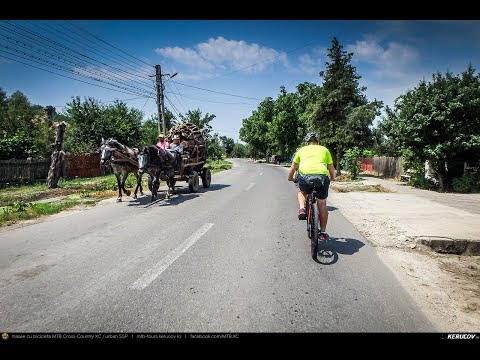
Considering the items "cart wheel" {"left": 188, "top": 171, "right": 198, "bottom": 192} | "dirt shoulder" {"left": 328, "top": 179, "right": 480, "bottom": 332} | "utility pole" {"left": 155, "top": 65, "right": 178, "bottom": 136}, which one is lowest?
"dirt shoulder" {"left": 328, "top": 179, "right": 480, "bottom": 332}

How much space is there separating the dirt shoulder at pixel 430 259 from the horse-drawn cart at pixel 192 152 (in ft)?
21.4

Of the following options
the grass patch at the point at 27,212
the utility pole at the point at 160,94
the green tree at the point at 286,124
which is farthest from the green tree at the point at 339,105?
the grass patch at the point at 27,212

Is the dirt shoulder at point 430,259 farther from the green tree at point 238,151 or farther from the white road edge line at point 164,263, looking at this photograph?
the green tree at point 238,151

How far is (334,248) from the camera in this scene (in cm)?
503

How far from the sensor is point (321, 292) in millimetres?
3350

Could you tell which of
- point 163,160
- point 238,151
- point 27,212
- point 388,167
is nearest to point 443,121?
point 163,160

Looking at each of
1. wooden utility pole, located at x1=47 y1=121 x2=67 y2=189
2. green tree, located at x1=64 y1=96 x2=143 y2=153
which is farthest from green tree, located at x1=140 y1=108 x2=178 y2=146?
wooden utility pole, located at x1=47 y1=121 x2=67 y2=189

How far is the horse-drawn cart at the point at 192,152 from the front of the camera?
1179 centimetres

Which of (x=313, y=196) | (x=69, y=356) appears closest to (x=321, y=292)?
(x=313, y=196)

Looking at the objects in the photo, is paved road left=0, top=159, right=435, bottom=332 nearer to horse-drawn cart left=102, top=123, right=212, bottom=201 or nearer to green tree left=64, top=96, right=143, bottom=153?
horse-drawn cart left=102, top=123, right=212, bottom=201

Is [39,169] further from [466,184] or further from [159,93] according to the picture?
[466,184]

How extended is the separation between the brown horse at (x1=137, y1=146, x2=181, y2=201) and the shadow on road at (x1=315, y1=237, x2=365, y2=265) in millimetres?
6420

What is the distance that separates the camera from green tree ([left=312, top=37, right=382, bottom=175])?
25.3 metres

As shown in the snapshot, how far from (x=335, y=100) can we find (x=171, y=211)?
22372 millimetres
